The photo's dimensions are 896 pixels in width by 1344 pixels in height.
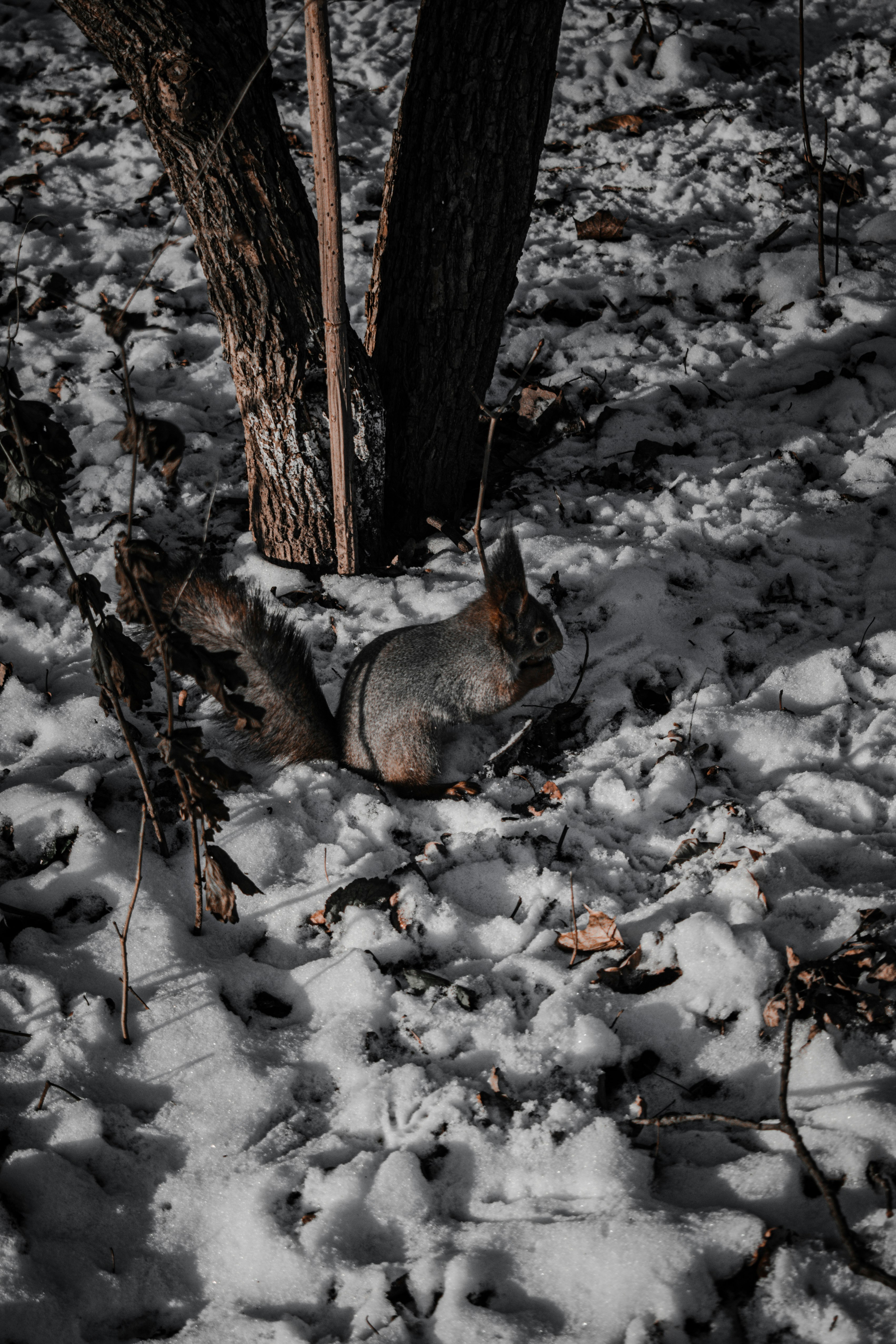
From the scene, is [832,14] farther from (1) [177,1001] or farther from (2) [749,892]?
(1) [177,1001]

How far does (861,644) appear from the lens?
102 inches

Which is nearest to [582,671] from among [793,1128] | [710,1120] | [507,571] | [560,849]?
[507,571]

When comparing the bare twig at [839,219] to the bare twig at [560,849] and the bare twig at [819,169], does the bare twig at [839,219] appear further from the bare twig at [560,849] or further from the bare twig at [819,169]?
the bare twig at [560,849]

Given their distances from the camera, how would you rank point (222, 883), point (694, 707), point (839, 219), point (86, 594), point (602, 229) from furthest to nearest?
1. point (602, 229)
2. point (839, 219)
3. point (694, 707)
4. point (222, 883)
5. point (86, 594)

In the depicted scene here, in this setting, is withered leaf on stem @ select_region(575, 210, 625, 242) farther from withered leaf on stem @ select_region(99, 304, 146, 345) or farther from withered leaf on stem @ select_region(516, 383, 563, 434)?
withered leaf on stem @ select_region(99, 304, 146, 345)

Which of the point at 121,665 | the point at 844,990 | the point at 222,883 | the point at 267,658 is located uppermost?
the point at 121,665

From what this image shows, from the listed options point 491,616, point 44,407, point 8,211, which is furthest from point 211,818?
point 8,211

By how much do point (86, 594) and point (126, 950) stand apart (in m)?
0.84

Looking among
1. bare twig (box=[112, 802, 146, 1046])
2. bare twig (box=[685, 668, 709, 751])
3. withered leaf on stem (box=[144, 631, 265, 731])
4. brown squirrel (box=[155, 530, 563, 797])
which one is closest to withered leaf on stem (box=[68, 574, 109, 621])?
withered leaf on stem (box=[144, 631, 265, 731])

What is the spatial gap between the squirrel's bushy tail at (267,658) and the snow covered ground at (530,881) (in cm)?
13

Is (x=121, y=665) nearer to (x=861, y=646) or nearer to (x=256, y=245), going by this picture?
(x=256, y=245)

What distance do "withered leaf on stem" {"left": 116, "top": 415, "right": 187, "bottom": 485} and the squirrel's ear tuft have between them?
41.6 inches

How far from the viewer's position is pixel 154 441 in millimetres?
1434

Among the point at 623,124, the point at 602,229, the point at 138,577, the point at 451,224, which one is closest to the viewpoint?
the point at 138,577
